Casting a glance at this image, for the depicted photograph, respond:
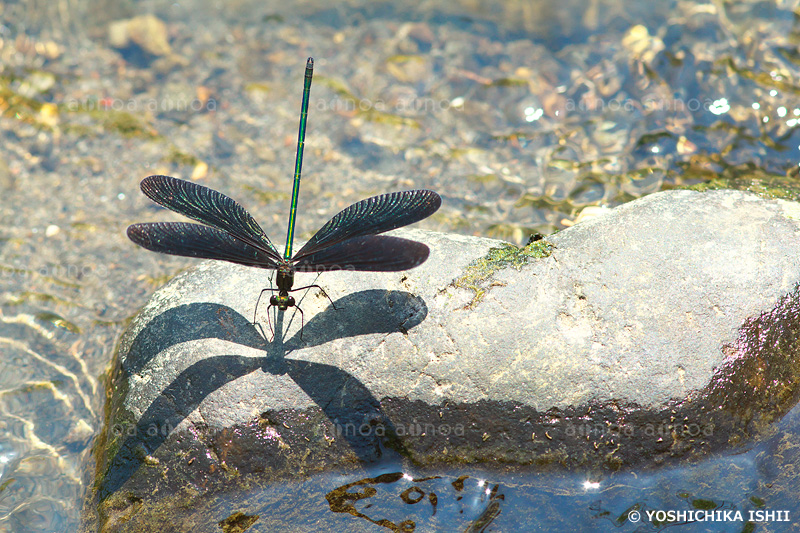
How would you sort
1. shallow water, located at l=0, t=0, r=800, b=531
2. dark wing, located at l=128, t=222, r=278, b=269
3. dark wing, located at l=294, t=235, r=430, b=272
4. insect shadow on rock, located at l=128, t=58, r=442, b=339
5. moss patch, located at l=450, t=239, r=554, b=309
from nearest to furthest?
dark wing, located at l=294, t=235, r=430, b=272, insect shadow on rock, located at l=128, t=58, r=442, b=339, dark wing, located at l=128, t=222, r=278, b=269, moss patch, located at l=450, t=239, r=554, b=309, shallow water, located at l=0, t=0, r=800, b=531

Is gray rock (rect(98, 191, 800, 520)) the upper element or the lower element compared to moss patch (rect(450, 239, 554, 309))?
lower

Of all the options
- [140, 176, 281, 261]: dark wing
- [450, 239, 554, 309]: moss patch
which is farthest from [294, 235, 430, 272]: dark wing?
[450, 239, 554, 309]: moss patch

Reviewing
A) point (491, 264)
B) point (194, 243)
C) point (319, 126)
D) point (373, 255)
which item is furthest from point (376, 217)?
point (319, 126)

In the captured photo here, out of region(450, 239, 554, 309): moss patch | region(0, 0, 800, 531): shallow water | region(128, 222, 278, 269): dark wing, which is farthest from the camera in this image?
region(0, 0, 800, 531): shallow water

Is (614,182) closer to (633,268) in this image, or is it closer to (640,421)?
(633,268)

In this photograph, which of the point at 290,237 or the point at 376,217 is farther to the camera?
the point at 290,237

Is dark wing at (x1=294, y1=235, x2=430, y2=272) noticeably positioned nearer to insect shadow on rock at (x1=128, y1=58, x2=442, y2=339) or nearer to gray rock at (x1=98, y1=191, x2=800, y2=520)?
insect shadow on rock at (x1=128, y1=58, x2=442, y2=339)

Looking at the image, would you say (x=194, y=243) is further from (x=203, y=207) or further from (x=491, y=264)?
(x=491, y=264)
